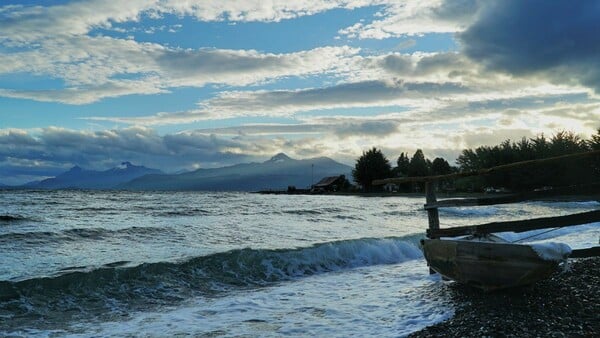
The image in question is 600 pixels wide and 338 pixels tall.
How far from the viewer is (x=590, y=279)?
8422mm

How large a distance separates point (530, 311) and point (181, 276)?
7484mm

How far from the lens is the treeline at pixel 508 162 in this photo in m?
65.1

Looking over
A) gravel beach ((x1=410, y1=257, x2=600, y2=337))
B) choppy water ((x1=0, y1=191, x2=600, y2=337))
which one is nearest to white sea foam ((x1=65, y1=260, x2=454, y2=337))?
choppy water ((x1=0, y1=191, x2=600, y2=337))

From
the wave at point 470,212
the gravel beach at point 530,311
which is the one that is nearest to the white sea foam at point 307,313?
the gravel beach at point 530,311

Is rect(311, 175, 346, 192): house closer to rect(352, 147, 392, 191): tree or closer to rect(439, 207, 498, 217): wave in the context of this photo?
rect(352, 147, 392, 191): tree

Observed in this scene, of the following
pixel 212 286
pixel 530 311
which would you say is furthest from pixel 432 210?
pixel 212 286

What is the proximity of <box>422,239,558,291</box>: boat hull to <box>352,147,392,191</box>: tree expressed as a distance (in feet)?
295

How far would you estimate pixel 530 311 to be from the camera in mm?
6512

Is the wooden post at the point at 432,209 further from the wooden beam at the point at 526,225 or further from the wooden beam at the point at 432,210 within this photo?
the wooden beam at the point at 526,225

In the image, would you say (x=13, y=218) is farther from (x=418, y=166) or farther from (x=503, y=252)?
(x=418, y=166)

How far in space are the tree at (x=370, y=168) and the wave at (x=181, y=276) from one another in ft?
277

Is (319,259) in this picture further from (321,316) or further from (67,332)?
(67,332)

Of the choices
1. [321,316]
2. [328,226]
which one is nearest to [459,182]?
[328,226]

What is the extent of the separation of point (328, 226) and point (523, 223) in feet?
47.1
